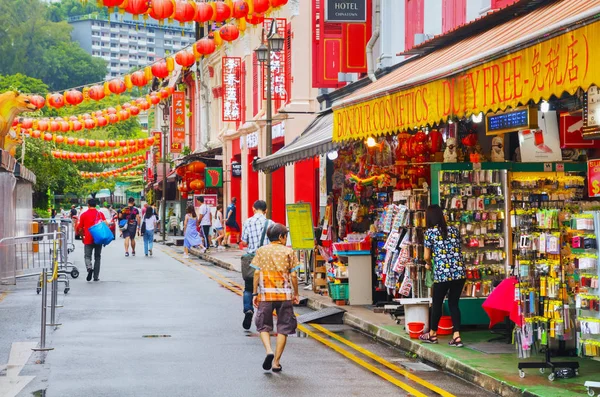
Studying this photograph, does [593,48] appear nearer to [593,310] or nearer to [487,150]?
[593,310]

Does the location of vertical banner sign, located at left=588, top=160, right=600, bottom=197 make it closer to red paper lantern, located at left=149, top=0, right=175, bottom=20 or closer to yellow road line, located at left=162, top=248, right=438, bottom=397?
yellow road line, located at left=162, top=248, right=438, bottom=397

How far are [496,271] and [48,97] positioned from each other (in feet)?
78.8

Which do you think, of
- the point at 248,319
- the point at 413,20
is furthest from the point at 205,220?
the point at 248,319

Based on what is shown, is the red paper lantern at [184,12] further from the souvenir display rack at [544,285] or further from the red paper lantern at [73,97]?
the red paper lantern at [73,97]

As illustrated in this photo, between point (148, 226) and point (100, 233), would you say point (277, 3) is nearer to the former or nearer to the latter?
point (100, 233)

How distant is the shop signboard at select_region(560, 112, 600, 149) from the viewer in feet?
43.7

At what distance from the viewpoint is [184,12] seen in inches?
854

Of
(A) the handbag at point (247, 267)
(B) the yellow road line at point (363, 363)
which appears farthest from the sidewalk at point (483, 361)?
(A) the handbag at point (247, 267)

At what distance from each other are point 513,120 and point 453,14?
7.30m

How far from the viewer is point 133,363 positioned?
11938 mm

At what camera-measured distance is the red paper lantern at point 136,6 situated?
64.7 ft

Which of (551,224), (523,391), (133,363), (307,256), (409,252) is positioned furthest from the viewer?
(307,256)

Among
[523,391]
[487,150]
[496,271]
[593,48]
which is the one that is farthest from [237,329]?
[593,48]

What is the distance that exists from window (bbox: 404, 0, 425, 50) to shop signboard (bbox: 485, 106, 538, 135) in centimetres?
835
